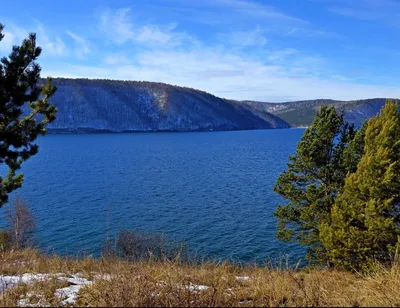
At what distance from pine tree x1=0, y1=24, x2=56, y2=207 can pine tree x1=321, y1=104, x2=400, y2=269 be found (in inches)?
505

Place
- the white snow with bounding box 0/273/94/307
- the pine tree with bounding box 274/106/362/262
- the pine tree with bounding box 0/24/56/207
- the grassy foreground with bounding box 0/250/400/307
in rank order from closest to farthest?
the grassy foreground with bounding box 0/250/400/307 < the white snow with bounding box 0/273/94/307 < the pine tree with bounding box 0/24/56/207 < the pine tree with bounding box 274/106/362/262

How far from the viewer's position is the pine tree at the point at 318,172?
19031mm

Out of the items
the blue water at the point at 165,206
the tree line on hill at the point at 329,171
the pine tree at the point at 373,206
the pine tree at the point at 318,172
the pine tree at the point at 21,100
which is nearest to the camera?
the pine tree at the point at 21,100

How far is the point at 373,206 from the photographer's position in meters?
13.8

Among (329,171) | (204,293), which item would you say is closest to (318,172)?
(329,171)

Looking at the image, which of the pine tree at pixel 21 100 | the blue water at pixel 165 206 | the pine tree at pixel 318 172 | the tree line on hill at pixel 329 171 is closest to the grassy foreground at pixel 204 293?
the tree line on hill at pixel 329 171

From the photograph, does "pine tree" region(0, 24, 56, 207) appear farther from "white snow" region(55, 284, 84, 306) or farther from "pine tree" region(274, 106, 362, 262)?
"pine tree" region(274, 106, 362, 262)

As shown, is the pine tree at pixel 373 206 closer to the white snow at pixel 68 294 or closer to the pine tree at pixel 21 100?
the white snow at pixel 68 294

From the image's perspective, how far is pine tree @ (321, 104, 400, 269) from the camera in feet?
45.2

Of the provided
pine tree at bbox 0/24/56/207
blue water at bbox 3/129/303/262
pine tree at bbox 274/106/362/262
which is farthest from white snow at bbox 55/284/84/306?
pine tree at bbox 274/106/362/262

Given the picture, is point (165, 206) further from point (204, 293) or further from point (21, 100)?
point (204, 293)

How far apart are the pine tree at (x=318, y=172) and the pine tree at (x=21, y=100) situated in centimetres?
1539

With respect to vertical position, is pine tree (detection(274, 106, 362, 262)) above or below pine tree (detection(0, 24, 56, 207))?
below

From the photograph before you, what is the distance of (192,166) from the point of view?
74438 millimetres
